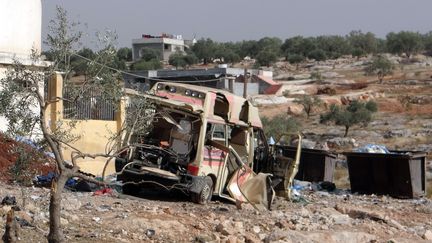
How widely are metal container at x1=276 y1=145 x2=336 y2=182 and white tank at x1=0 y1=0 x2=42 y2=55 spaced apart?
366 inches

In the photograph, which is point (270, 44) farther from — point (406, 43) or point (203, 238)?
point (203, 238)

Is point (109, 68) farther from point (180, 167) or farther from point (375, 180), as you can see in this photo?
point (375, 180)

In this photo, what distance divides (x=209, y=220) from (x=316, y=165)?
8.88 metres

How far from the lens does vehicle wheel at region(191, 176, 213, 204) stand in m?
13.1

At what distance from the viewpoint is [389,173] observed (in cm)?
1753

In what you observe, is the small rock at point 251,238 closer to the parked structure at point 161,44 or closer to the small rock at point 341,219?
the small rock at point 341,219

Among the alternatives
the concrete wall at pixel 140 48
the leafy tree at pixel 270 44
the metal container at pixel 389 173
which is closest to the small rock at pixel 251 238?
the metal container at pixel 389 173

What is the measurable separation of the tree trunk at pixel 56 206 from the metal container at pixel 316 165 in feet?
42.7

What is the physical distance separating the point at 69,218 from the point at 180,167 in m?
3.69

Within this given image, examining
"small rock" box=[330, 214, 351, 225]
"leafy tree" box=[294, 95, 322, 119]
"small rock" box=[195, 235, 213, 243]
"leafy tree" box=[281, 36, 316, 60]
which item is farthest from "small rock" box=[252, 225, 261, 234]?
"leafy tree" box=[281, 36, 316, 60]

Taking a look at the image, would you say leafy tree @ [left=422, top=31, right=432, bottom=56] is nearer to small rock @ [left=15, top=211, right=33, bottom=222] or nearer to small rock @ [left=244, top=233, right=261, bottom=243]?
small rock @ [left=244, top=233, right=261, bottom=243]

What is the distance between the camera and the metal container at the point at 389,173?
17109 millimetres

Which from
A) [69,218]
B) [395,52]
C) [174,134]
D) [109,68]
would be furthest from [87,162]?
[395,52]

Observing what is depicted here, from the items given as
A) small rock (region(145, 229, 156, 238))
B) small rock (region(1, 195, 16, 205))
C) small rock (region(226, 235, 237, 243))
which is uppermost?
small rock (region(1, 195, 16, 205))
